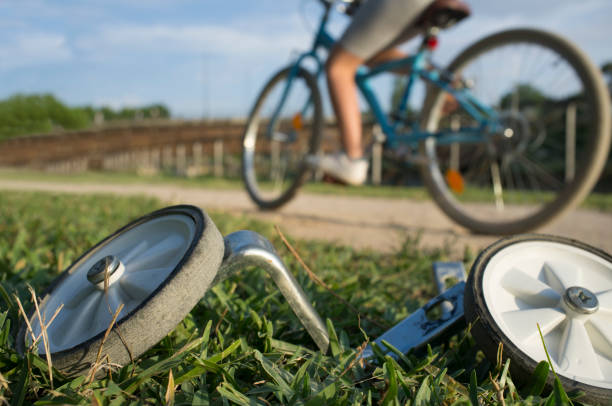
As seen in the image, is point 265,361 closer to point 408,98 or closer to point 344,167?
point 344,167

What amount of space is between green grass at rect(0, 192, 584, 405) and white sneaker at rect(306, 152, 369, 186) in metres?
1.25

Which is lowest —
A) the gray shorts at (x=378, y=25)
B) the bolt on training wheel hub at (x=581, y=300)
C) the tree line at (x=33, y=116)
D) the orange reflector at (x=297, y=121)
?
the tree line at (x=33, y=116)

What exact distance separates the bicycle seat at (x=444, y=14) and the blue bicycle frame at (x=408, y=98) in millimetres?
136

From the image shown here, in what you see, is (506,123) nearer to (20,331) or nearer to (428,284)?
(428,284)

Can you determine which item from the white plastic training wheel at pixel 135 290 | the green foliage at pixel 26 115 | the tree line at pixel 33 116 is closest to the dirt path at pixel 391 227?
the white plastic training wheel at pixel 135 290

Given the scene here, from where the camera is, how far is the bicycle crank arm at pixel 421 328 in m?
0.93

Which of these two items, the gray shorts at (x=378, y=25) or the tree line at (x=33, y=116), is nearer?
the gray shorts at (x=378, y=25)

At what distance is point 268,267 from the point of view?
34.4 inches

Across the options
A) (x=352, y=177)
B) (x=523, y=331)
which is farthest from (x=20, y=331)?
(x=352, y=177)

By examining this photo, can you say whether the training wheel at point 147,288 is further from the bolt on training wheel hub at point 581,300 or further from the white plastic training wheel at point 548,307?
the bolt on training wheel hub at point 581,300

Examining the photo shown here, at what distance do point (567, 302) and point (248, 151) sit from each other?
9.99 feet

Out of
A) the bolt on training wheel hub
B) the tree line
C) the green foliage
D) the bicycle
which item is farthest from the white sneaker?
the green foliage

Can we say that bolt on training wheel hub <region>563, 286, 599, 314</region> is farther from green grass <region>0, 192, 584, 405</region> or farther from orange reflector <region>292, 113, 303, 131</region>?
orange reflector <region>292, 113, 303, 131</region>

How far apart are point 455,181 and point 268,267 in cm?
204
